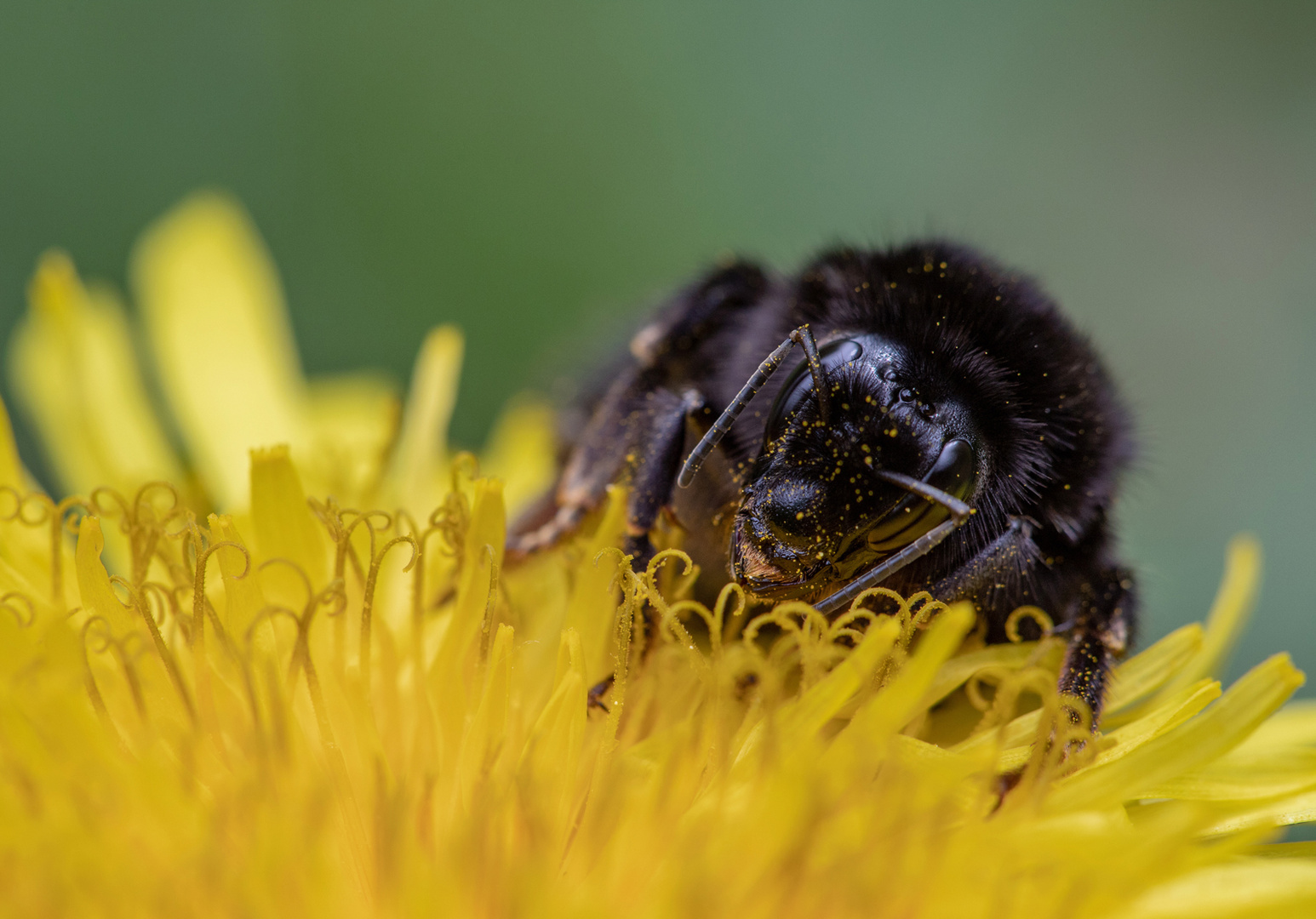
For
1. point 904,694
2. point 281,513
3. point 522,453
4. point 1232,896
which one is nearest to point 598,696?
point 904,694

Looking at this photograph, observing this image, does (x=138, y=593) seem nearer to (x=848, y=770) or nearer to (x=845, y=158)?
(x=848, y=770)

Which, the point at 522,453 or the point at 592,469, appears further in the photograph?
the point at 522,453

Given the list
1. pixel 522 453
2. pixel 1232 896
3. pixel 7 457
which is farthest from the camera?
pixel 522 453

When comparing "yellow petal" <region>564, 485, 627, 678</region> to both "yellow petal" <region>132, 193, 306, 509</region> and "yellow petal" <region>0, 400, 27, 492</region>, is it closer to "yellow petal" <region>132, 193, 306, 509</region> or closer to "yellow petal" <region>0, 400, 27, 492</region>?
"yellow petal" <region>0, 400, 27, 492</region>

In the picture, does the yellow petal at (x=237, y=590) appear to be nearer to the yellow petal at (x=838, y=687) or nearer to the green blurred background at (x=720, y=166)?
the yellow petal at (x=838, y=687)

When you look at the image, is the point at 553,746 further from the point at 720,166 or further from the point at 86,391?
the point at 720,166

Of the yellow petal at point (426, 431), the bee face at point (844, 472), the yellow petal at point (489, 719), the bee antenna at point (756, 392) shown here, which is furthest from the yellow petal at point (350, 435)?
the bee face at point (844, 472)
